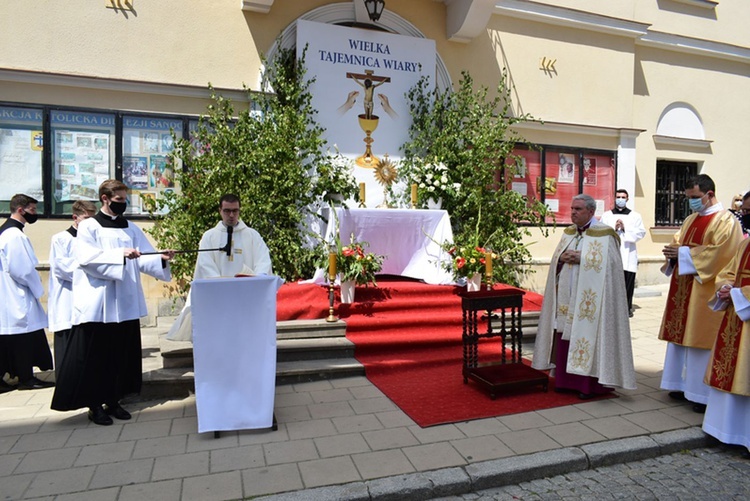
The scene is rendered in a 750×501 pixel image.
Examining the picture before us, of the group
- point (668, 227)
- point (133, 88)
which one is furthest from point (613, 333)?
point (668, 227)

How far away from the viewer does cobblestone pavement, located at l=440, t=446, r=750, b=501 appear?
359cm

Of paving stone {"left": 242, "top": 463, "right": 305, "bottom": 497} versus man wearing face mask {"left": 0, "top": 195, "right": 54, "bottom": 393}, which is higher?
man wearing face mask {"left": 0, "top": 195, "right": 54, "bottom": 393}

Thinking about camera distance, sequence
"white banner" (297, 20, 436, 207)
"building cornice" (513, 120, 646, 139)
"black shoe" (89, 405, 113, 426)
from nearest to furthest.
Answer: "black shoe" (89, 405, 113, 426) < "white banner" (297, 20, 436, 207) < "building cornice" (513, 120, 646, 139)

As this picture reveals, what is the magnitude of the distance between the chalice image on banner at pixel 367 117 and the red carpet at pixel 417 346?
2.10 metres

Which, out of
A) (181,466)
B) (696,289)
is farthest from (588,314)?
(181,466)

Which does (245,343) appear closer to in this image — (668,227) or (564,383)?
(564,383)

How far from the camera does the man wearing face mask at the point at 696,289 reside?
16.0ft

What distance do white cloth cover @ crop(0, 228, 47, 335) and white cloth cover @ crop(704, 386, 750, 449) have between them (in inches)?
246

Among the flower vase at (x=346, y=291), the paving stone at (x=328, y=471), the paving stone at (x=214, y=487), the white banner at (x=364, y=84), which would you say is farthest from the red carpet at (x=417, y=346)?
the white banner at (x=364, y=84)

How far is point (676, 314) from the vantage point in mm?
5191

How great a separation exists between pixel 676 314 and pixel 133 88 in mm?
7241

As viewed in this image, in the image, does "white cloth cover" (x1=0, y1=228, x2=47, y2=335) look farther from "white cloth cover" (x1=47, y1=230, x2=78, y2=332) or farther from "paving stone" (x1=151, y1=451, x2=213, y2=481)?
"paving stone" (x1=151, y1=451, x2=213, y2=481)

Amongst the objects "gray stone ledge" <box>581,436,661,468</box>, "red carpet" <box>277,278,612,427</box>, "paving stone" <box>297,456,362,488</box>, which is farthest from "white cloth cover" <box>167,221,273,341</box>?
"gray stone ledge" <box>581,436,661,468</box>

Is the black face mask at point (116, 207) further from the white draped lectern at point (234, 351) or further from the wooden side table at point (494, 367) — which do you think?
the wooden side table at point (494, 367)
